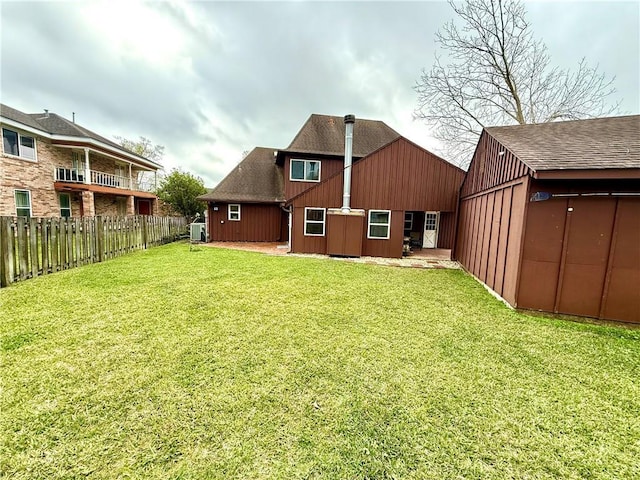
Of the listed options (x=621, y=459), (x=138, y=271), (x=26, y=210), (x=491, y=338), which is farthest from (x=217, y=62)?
(x=621, y=459)

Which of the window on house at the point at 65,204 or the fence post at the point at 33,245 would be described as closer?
the fence post at the point at 33,245

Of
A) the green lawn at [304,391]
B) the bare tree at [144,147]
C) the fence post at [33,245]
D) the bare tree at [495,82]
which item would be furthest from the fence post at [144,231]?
the bare tree at [144,147]

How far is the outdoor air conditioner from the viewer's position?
14.9 m

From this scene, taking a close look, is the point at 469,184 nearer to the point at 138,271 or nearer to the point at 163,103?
the point at 138,271

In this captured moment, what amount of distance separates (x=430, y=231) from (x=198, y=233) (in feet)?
44.3

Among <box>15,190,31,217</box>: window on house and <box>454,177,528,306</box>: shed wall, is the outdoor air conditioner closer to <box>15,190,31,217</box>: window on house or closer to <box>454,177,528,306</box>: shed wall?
<box>15,190,31,217</box>: window on house

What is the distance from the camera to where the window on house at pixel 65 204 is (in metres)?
15.3

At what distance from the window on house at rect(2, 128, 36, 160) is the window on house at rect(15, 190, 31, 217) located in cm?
182

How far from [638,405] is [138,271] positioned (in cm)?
933

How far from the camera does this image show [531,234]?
5031 millimetres

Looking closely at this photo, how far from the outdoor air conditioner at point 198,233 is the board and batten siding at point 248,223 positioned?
456 millimetres

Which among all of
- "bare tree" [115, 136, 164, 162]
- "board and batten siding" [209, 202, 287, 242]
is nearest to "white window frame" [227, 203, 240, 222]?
"board and batten siding" [209, 202, 287, 242]

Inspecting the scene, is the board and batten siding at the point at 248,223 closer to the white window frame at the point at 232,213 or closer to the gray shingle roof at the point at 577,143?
the white window frame at the point at 232,213

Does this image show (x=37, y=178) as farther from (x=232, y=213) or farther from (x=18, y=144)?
(x=232, y=213)
